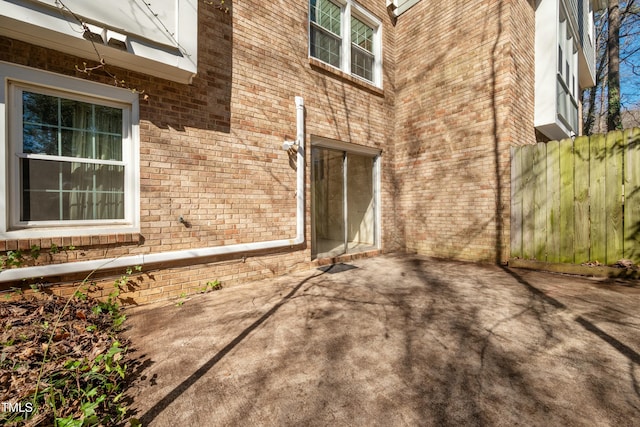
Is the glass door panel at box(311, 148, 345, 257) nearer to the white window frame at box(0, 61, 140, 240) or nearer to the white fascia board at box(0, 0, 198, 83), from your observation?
the white fascia board at box(0, 0, 198, 83)

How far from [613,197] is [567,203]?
0.54 metres

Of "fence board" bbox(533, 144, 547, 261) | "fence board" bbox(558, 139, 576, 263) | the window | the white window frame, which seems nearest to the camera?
the white window frame

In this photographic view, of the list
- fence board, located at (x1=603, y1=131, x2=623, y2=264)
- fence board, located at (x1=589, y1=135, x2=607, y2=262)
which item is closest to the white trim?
fence board, located at (x1=589, y1=135, x2=607, y2=262)

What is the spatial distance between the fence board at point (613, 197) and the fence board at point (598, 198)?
0.03 m

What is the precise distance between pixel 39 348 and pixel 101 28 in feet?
→ 10.6

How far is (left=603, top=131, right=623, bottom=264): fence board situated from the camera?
4.14 m

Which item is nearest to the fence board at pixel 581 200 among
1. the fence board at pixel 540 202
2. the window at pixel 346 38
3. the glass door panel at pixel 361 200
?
the fence board at pixel 540 202

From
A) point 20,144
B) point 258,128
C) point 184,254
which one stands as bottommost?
point 184,254

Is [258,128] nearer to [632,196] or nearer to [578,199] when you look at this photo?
[578,199]

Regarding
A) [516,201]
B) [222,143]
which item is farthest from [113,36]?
[516,201]

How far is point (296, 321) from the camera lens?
2.84 m

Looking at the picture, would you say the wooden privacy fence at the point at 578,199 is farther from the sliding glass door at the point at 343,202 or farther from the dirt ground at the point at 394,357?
the sliding glass door at the point at 343,202

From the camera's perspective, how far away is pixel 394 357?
2.13 meters

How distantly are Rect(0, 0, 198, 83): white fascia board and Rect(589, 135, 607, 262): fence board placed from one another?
20.8 feet
